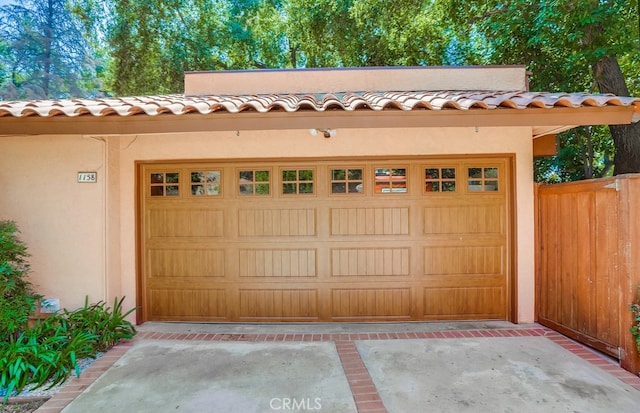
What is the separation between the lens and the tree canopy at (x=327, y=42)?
924cm

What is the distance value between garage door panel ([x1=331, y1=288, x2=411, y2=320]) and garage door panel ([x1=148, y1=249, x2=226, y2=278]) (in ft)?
6.25

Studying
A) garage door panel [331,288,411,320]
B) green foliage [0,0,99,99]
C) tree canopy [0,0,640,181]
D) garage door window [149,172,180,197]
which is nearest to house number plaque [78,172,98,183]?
garage door window [149,172,180,197]

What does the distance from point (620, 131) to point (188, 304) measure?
33.9 ft

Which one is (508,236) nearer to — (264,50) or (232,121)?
(232,121)

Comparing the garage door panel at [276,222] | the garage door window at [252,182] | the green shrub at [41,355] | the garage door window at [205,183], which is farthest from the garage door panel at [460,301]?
the green shrub at [41,355]

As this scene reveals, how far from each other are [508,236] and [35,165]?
7.26m

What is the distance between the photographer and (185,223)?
6.00m

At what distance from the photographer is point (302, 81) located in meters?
7.36

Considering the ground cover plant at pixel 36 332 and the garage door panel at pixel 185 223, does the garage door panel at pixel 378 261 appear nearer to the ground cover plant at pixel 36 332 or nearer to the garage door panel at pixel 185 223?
the garage door panel at pixel 185 223

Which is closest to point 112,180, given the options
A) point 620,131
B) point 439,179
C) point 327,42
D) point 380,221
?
point 380,221

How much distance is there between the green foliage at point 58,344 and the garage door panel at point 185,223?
1.21 m

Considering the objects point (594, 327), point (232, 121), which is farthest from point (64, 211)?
point (594, 327)

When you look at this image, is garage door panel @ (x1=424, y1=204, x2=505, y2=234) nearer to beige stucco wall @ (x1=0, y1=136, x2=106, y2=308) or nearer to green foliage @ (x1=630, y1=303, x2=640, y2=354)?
green foliage @ (x1=630, y1=303, x2=640, y2=354)

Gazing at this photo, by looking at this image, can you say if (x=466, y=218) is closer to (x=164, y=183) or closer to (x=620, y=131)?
(x=164, y=183)
